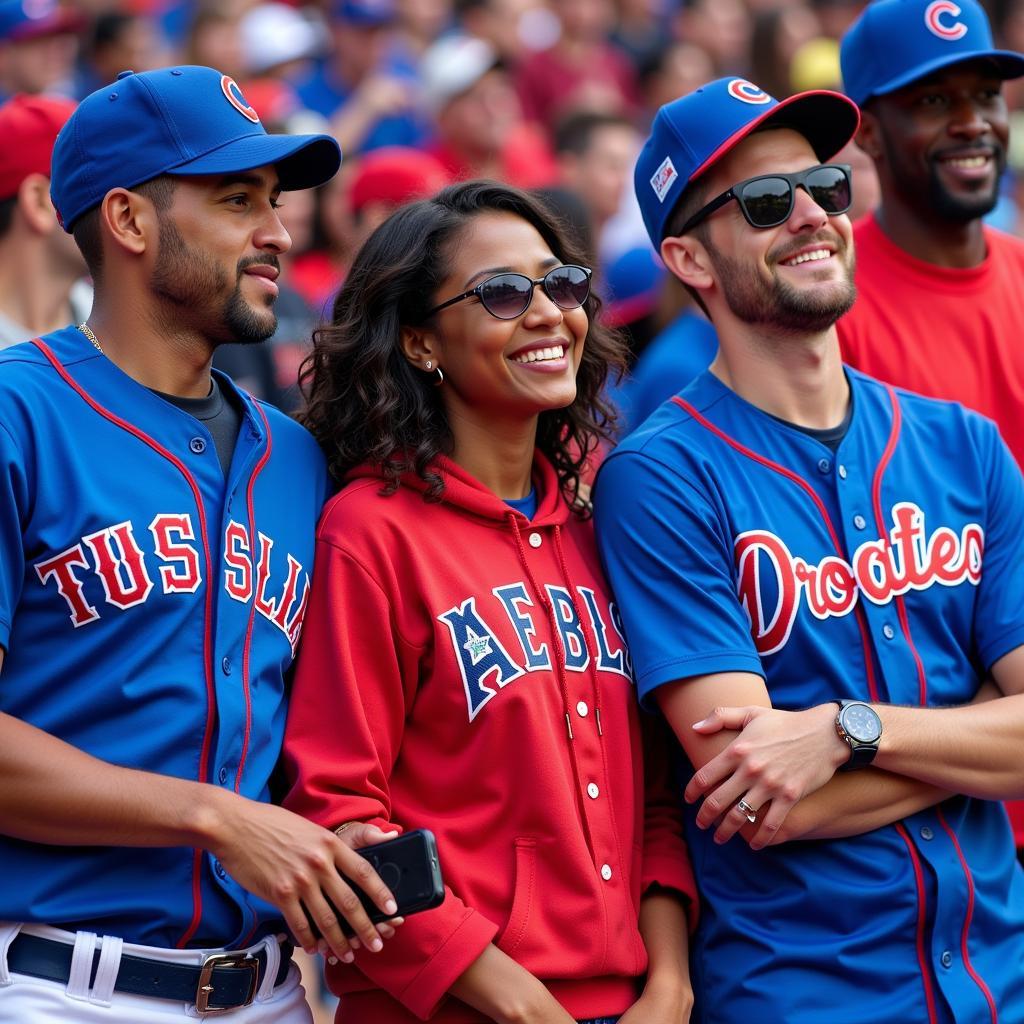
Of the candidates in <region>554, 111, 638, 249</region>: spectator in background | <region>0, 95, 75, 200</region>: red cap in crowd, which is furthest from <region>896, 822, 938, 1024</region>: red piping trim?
<region>554, 111, 638, 249</region>: spectator in background

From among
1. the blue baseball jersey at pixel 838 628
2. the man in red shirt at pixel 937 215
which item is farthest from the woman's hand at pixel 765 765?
the man in red shirt at pixel 937 215

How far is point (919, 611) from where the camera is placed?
11.1 ft

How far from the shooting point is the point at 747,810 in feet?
10.1

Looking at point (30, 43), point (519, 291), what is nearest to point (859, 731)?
point (519, 291)

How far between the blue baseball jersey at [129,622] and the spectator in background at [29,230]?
5.62ft

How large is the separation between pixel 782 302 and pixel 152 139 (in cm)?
147

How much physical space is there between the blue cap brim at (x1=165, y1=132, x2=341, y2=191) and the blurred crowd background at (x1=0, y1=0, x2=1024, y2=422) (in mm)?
442

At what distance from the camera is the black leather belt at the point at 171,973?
110 inches

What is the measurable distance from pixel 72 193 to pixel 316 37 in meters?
8.04

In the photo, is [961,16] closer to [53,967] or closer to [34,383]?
[34,383]

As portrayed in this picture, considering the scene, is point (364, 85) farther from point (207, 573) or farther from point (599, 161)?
point (207, 573)

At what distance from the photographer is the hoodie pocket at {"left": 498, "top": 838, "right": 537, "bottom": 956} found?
9.95 feet

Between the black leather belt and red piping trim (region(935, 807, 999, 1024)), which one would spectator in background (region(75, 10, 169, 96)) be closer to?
the black leather belt

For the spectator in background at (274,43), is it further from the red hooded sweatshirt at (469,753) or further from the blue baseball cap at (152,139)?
the red hooded sweatshirt at (469,753)
